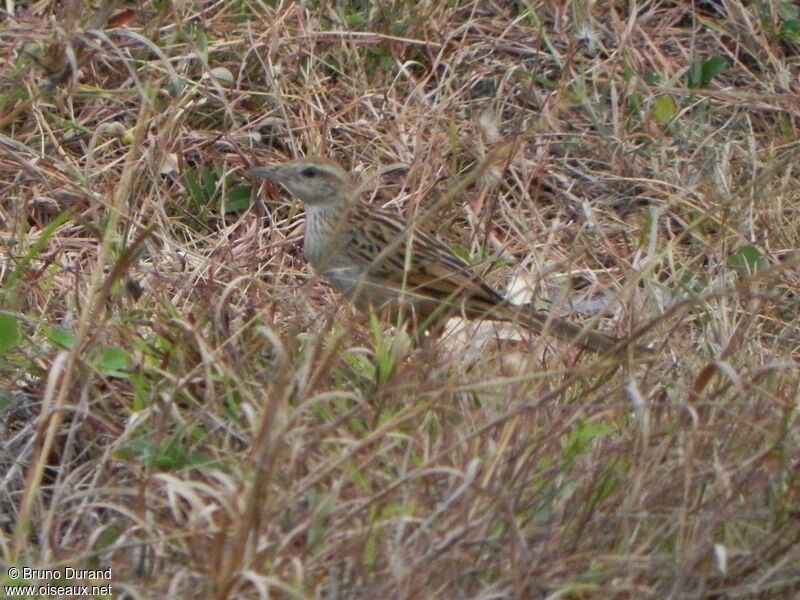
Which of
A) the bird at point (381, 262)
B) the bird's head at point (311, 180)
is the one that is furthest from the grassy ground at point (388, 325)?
the bird's head at point (311, 180)

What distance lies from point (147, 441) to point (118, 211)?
680mm

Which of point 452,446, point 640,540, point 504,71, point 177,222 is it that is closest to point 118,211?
point 452,446

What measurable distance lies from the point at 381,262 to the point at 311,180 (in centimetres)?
82

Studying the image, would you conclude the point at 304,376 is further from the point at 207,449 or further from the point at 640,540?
the point at 640,540

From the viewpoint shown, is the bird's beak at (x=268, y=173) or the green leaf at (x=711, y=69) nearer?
the bird's beak at (x=268, y=173)

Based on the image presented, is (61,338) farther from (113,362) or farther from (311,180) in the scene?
(311,180)

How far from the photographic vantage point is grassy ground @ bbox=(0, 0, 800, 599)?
4.49m

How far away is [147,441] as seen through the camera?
16.6 feet

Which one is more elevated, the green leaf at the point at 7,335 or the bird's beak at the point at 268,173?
the bird's beak at the point at 268,173

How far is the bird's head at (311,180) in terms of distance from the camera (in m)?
7.24

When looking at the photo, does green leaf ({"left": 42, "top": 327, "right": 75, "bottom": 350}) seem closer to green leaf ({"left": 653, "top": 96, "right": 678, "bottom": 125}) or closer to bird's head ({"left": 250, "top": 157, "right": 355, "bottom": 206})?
bird's head ({"left": 250, "top": 157, "right": 355, "bottom": 206})

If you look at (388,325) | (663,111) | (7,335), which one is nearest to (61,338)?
(7,335)

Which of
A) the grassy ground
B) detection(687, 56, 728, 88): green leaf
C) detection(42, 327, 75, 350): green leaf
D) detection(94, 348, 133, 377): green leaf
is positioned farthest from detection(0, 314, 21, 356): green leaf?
detection(687, 56, 728, 88): green leaf

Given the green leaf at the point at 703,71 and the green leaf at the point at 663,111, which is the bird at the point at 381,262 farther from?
the green leaf at the point at 703,71
